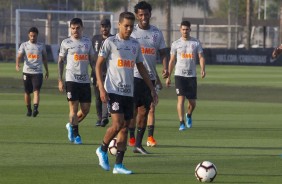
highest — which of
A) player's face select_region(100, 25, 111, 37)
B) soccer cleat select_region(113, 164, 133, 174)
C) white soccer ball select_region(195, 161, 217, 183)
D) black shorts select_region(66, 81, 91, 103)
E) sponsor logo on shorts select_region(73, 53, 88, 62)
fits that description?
player's face select_region(100, 25, 111, 37)

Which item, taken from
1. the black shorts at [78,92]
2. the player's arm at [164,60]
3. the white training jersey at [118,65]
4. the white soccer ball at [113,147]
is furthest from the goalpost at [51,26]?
the white training jersey at [118,65]

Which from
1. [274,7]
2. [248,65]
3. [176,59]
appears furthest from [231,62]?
[274,7]

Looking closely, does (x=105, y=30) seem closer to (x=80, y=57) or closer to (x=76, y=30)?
(x=80, y=57)

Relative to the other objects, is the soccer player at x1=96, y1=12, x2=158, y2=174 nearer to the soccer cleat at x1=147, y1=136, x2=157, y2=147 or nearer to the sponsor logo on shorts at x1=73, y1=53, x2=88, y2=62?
the soccer cleat at x1=147, y1=136, x2=157, y2=147

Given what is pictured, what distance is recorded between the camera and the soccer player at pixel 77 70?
57.3 ft

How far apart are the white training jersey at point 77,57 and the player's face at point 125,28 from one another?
4342mm

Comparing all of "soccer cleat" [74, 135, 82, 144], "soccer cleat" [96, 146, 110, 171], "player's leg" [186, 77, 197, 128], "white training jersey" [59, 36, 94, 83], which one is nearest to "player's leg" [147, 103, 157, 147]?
"soccer cleat" [74, 135, 82, 144]

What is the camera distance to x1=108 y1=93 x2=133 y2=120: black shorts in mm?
13281

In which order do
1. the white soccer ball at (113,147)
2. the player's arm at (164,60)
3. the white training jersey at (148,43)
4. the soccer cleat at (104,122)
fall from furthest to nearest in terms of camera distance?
the soccer cleat at (104,122) → the player's arm at (164,60) → the white training jersey at (148,43) → the white soccer ball at (113,147)

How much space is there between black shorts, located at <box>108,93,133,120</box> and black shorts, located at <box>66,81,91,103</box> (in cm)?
413

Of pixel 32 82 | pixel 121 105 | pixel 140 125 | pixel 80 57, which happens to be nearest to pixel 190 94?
pixel 80 57

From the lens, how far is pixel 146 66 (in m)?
16.0

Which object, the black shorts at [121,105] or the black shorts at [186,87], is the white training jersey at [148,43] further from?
the black shorts at [186,87]

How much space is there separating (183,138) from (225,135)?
1.02 metres
